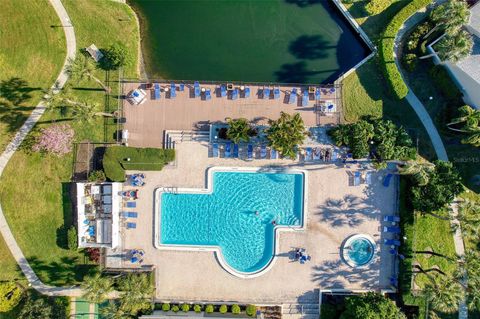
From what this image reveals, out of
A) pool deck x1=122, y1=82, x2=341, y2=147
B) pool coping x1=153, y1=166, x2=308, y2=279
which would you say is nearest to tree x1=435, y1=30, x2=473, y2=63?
pool deck x1=122, y1=82, x2=341, y2=147

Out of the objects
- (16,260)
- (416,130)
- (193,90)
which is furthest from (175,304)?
(416,130)

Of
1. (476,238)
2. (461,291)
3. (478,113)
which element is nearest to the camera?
(461,291)

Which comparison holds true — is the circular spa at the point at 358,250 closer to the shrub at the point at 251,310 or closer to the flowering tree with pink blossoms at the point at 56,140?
the shrub at the point at 251,310

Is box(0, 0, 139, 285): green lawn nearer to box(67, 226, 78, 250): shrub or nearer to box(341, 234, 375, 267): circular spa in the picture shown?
box(67, 226, 78, 250): shrub

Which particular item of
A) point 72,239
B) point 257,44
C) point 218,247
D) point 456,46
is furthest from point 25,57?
point 456,46

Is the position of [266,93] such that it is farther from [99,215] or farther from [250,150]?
[99,215]

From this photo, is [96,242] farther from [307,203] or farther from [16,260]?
[307,203]
